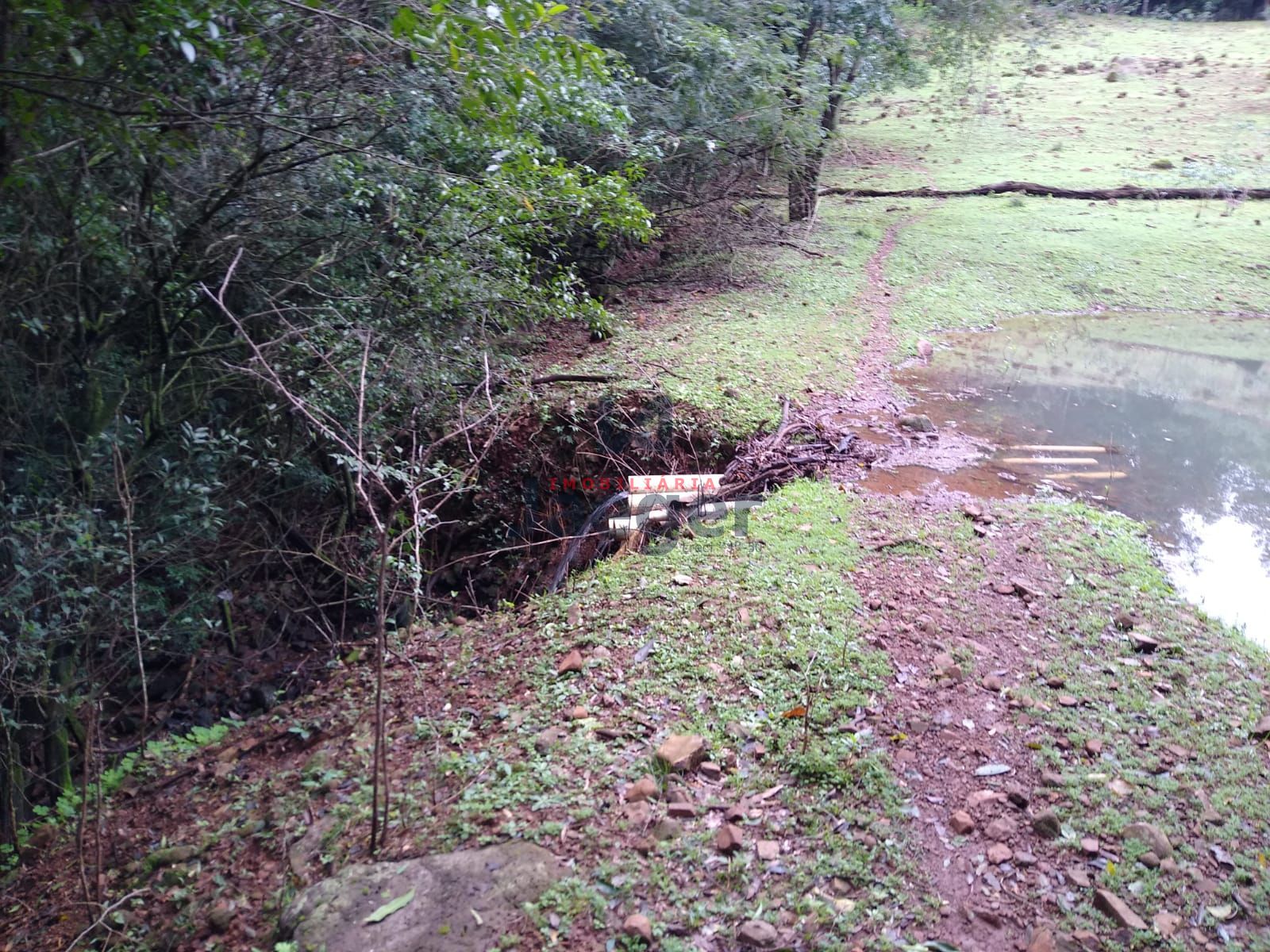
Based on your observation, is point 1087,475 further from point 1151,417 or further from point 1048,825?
point 1048,825

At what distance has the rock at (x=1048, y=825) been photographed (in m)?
3.04

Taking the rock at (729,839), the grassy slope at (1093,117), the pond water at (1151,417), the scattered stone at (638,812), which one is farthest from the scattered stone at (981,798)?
the grassy slope at (1093,117)

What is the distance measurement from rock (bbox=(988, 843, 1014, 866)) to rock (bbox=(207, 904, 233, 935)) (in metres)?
2.77

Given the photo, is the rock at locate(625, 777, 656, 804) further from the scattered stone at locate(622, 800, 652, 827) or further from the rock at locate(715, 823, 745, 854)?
the rock at locate(715, 823, 745, 854)

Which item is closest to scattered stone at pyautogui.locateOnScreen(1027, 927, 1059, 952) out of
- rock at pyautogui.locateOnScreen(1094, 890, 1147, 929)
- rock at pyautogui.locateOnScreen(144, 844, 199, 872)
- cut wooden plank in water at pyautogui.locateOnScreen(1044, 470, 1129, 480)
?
rock at pyautogui.locateOnScreen(1094, 890, 1147, 929)

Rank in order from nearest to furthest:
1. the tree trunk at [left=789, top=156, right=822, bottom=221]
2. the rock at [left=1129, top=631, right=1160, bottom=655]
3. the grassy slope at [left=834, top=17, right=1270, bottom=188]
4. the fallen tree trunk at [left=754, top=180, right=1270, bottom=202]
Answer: the rock at [left=1129, top=631, right=1160, bottom=655] → the tree trunk at [left=789, top=156, right=822, bottom=221] → the fallen tree trunk at [left=754, top=180, right=1270, bottom=202] → the grassy slope at [left=834, top=17, right=1270, bottom=188]

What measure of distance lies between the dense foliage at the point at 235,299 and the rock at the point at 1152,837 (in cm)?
285

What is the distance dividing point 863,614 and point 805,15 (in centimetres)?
1039

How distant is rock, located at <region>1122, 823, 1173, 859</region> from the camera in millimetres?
2925

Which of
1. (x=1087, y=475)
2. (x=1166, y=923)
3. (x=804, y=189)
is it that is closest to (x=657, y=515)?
(x=1087, y=475)

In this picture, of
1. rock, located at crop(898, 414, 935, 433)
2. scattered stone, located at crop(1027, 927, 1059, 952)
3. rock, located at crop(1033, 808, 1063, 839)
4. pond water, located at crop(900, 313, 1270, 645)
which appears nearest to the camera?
scattered stone, located at crop(1027, 927, 1059, 952)

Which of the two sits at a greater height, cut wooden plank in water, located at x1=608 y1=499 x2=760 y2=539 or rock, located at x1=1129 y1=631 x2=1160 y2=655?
rock, located at x1=1129 y1=631 x2=1160 y2=655

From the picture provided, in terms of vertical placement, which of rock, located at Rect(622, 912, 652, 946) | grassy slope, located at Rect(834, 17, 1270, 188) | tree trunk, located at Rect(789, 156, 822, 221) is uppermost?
grassy slope, located at Rect(834, 17, 1270, 188)

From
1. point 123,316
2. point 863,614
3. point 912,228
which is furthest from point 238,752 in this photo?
point 912,228
